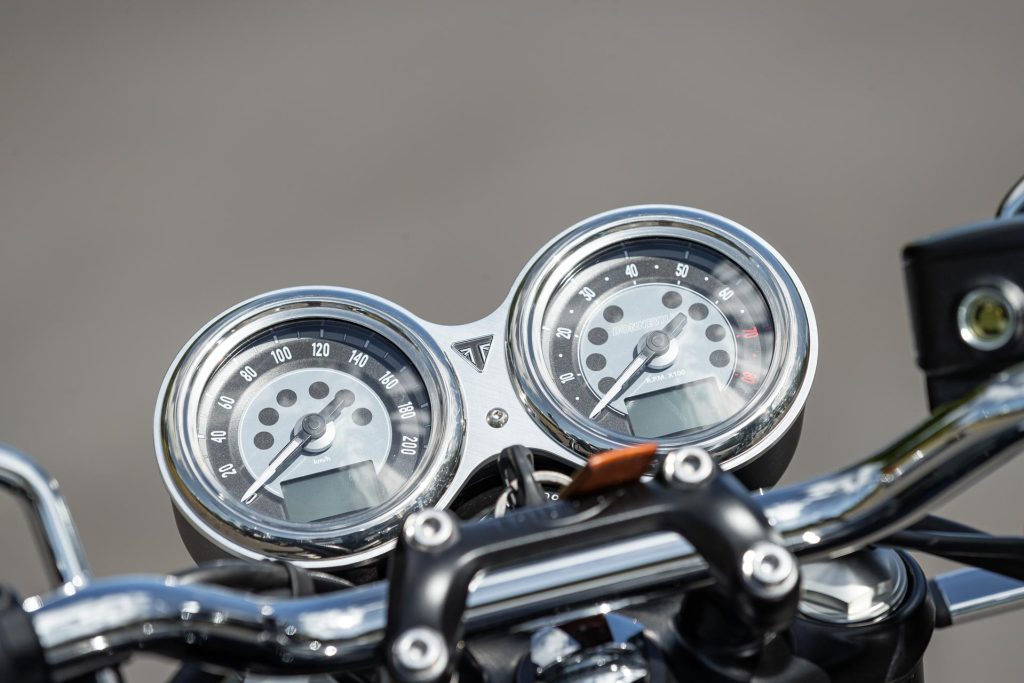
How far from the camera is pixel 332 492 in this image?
114cm

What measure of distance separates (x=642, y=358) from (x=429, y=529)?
649 millimetres

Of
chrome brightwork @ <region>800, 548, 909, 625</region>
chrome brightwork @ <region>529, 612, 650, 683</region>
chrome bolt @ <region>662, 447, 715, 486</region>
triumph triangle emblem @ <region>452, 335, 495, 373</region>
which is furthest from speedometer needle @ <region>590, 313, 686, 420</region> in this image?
chrome bolt @ <region>662, 447, 715, 486</region>

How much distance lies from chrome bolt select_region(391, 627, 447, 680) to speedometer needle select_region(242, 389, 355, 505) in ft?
2.03

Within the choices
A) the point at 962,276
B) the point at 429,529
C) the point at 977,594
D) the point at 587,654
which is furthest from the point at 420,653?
the point at 977,594

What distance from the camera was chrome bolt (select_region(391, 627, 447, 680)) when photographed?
0.52 m

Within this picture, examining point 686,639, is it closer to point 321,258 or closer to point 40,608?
point 40,608

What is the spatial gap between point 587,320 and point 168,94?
1119 mm

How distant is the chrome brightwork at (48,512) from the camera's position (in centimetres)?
66

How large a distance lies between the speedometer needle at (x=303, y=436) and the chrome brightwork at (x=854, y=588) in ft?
1.57

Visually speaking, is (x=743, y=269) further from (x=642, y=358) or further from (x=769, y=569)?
(x=769, y=569)

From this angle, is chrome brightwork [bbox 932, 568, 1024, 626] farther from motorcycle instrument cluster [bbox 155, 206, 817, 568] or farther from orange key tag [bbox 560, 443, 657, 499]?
orange key tag [bbox 560, 443, 657, 499]

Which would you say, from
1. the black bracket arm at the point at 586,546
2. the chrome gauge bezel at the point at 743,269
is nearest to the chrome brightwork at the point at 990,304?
the black bracket arm at the point at 586,546

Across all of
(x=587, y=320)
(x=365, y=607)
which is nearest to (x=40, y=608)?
(x=365, y=607)

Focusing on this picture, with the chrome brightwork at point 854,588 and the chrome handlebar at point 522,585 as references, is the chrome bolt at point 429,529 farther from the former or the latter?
the chrome brightwork at point 854,588
